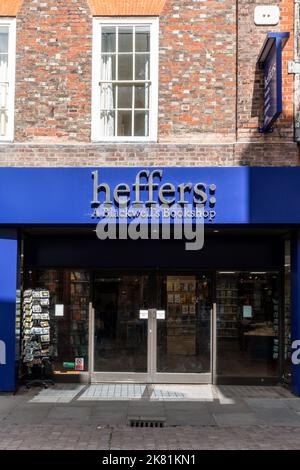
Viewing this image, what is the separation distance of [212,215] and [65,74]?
3.64m

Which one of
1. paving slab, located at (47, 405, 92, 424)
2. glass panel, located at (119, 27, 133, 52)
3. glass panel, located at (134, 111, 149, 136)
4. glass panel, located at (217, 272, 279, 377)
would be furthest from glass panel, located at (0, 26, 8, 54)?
paving slab, located at (47, 405, 92, 424)

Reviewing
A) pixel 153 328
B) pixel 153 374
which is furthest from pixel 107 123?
pixel 153 374

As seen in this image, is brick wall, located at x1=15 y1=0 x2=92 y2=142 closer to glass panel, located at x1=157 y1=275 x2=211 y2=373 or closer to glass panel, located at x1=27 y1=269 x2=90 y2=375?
glass panel, located at x1=27 y1=269 x2=90 y2=375

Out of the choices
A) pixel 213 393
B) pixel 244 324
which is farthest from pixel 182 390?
pixel 244 324

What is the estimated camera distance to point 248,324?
11.8 m

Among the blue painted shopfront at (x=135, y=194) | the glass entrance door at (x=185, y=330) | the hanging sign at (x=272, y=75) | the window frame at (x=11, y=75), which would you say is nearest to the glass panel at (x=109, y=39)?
the window frame at (x=11, y=75)

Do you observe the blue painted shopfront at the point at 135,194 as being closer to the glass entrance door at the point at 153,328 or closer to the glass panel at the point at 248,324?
the glass panel at the point at 248,324

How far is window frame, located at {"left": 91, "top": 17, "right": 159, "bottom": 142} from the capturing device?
10945 millimetres

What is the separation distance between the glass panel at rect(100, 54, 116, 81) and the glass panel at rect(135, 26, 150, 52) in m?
0.49

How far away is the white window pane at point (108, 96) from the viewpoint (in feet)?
36.6

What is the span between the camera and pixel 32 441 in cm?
763

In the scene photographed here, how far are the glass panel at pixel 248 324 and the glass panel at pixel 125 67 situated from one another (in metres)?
4.10

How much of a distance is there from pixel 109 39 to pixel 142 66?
0.78m

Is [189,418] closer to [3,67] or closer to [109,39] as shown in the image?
[109,39]
